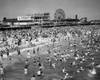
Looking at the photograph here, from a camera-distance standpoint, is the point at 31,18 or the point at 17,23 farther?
the point at 31,18

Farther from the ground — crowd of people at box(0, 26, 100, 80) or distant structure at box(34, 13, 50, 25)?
distant structure at box(34, 13, 50, 25)

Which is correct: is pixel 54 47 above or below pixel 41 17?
below

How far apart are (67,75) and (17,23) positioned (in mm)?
107283

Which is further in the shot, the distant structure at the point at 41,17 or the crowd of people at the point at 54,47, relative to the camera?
the distant structure at the point at 41,17

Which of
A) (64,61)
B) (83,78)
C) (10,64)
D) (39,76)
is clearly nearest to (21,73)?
(39,76)

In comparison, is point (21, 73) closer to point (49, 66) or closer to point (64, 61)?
point (49, 66)

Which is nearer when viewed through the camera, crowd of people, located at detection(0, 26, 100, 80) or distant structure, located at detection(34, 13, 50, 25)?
crowd of people, located at detection(0, 26, 100, 80)

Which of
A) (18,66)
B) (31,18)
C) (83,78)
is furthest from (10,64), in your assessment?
(31,18)

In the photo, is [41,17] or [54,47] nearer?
[54,47]

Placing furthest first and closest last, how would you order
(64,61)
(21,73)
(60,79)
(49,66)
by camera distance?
(64,61) < (49,66) < (21,73) < (60,79)

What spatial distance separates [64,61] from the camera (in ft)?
97.5

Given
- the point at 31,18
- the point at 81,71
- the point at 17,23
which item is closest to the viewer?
the point at 81,71

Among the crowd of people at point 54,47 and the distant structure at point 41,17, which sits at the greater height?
the distant structure at point 41,17

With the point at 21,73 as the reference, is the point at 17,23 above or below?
above
